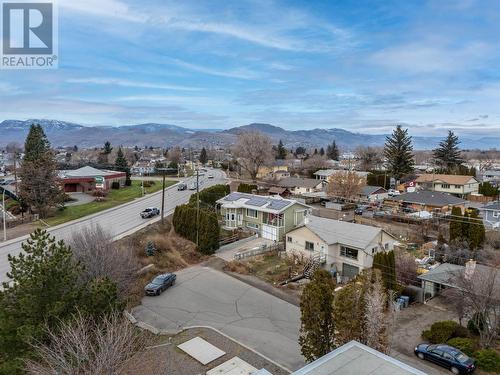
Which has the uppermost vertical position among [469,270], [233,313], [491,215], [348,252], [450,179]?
[450,179]

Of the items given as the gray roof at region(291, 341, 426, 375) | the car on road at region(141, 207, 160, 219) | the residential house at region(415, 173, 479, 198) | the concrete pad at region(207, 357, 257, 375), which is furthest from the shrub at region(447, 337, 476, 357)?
the residential house at region(415, 173, 479, 198)

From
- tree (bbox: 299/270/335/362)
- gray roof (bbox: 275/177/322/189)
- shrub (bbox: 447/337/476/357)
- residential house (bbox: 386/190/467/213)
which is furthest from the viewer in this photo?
gray roof (bbox: 275/177/322/189)

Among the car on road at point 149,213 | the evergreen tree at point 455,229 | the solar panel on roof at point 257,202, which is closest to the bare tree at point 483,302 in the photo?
the evergreen tree at point 455,229

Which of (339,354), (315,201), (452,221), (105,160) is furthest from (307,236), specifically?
(105,160)

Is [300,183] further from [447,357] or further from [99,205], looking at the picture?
[447,357]

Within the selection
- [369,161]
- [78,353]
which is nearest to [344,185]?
[78,353]

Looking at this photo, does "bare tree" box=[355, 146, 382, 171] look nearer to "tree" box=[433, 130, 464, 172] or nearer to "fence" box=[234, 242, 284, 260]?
"tree" box=[433, 130, 464, 172]

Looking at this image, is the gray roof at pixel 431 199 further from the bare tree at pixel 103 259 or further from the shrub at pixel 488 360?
the bare tree at pixel 103 259
